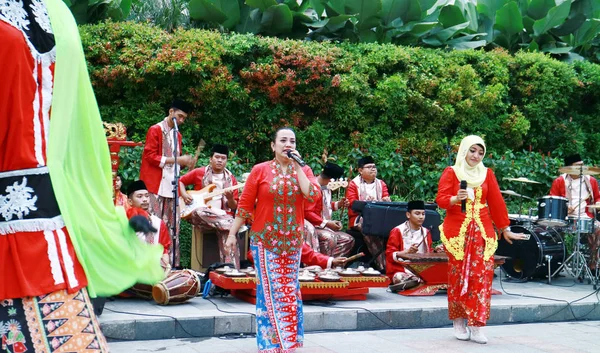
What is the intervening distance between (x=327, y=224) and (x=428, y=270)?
1.78 metres

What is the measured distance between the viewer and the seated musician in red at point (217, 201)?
10219 mm

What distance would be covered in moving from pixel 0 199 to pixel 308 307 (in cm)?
631

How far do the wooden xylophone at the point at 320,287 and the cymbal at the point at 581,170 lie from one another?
4094 millimetres

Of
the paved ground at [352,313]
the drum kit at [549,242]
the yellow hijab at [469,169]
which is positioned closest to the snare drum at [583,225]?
the drum kit at [549,242]

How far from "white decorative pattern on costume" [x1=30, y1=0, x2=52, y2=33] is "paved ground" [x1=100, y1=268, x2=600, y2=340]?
490 cm

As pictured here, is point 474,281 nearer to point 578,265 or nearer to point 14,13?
point 578,265

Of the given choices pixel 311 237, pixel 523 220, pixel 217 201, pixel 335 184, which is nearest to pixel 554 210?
pixel 523 220

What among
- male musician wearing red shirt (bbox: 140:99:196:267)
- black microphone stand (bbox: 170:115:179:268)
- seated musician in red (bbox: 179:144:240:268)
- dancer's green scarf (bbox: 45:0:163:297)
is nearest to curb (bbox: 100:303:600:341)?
seated musician in red (bbox: 179:144:240:268)

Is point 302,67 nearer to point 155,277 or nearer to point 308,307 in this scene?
point 308,307

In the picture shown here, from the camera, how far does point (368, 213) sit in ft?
36.1

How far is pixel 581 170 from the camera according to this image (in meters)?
11.7

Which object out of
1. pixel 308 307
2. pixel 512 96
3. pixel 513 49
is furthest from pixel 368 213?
pixel 513 49

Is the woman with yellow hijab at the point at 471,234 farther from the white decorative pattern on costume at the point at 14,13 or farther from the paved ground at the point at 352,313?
the white decorative pattern on costume at the point at 14,13

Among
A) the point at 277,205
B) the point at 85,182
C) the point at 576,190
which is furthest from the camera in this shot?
the point at 576,190
